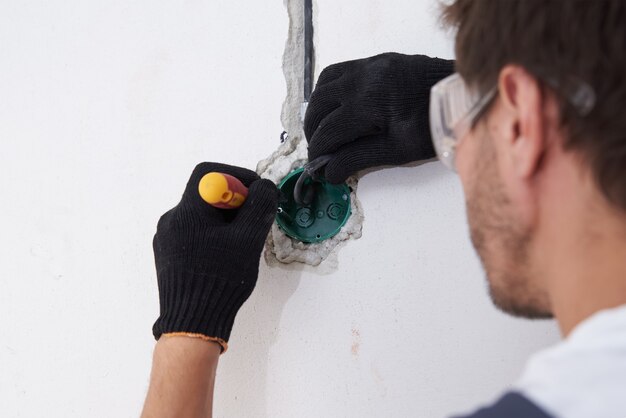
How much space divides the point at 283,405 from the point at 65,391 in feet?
1.56

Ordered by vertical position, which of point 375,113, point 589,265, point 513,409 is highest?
point 375,113

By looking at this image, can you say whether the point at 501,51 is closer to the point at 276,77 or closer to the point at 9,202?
the point at 276,77

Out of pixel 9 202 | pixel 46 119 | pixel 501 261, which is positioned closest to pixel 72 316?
pixel 9 202

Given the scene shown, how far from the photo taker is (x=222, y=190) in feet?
3.13

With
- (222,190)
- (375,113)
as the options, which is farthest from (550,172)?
(222,190)

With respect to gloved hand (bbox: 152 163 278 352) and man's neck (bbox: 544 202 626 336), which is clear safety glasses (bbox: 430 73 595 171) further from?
gloved hand (bbox: 152 163 278 352)

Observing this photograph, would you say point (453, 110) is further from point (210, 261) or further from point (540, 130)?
point (210, 261)

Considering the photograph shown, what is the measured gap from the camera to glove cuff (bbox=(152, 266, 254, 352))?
0.98m

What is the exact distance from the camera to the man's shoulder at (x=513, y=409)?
1.64ft

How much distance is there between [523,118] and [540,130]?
21mm

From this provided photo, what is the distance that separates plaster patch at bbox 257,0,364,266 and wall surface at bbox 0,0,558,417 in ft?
0.06

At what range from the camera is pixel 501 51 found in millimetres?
641

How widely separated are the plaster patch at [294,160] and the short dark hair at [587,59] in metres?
0.48

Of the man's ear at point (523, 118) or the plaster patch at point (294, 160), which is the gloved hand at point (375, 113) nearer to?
the plaster patch at point (294, 160)
